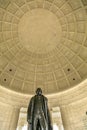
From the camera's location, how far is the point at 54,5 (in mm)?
19953

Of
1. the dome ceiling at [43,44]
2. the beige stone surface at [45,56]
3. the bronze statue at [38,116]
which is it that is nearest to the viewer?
the bronze statue at [38,116]

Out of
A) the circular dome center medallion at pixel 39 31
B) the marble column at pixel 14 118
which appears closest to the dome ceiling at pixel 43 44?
the circular dome center medallion at pixel 39 31

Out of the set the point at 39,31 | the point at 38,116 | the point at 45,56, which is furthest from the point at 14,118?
the point at 38,116

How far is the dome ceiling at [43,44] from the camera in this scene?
20047 mm

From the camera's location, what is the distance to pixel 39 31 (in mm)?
21766

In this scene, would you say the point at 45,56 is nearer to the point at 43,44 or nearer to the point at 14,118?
the point at 43,44

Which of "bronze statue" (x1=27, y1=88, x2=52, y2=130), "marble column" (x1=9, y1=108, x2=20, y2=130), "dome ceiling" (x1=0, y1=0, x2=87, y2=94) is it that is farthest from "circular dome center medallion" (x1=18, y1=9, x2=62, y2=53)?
"bronze statue" (x1=27, y1=88, x2=52, y2=130)

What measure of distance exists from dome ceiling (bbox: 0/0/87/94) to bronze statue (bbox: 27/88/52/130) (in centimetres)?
1352

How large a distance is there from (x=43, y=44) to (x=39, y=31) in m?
1.80

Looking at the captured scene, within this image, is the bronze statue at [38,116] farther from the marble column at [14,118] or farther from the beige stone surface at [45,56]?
the marble column at [14,118]

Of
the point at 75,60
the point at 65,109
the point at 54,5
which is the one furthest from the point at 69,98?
the point at 54,5

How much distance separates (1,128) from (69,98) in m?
8.35

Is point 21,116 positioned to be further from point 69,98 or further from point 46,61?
point 46,61

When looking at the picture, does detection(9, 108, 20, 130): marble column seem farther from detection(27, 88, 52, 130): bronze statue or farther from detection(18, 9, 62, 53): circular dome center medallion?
detection(27, 88, 52, 130): bronze statue
